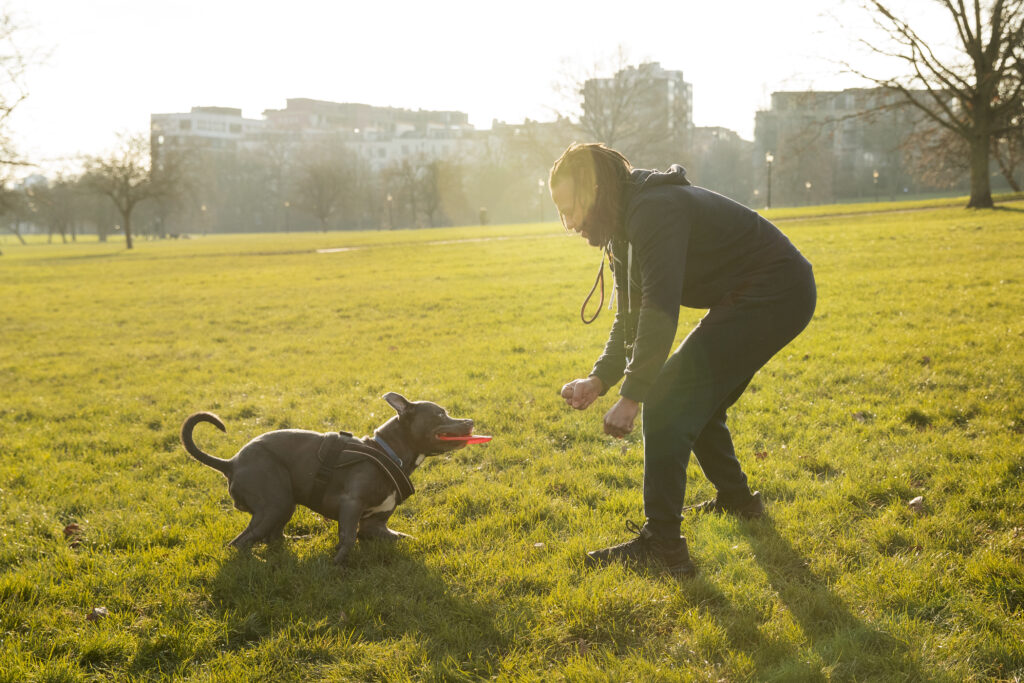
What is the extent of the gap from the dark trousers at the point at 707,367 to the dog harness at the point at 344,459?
5.12ft

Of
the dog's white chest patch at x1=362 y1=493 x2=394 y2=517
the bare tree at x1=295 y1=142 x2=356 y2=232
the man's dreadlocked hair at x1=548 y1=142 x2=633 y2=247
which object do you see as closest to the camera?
the man's dreadlocked hair at x1=548 y1=142 x2=633 y2=247

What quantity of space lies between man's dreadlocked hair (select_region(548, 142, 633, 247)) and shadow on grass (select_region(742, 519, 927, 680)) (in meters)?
2.12

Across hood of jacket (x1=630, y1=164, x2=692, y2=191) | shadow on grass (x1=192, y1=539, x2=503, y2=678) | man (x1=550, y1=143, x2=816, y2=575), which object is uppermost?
hood of jacket (x1=630, y1=164, x2=692, y2=191)

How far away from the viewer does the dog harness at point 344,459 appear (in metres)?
4.23

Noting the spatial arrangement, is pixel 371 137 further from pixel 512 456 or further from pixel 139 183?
pixel 512 456

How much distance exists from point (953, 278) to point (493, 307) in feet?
29.1

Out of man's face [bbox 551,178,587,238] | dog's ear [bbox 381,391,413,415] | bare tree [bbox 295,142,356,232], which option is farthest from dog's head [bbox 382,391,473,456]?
bare tree [bbox 295,142,356,232]

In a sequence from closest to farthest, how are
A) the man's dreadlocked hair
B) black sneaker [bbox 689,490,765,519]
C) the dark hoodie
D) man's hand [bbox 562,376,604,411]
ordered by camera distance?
the dark hoodie < the man's dreadlocked hair < man's hand [bbox 562,376,604,411] < black sneaker [bbox 689,490,765,519]

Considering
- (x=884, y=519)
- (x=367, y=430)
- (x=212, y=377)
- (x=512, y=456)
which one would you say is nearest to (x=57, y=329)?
(x=212, y=377)

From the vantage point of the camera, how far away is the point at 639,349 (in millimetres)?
3439

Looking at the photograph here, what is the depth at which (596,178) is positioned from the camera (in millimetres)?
3578

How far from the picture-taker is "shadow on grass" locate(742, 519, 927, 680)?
3.04m

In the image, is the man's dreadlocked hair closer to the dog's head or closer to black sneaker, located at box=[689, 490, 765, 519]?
the dog's head

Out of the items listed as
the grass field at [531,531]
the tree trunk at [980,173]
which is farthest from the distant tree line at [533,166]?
the grass field at [531,531]
